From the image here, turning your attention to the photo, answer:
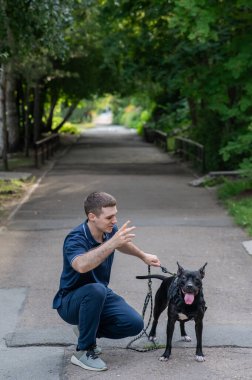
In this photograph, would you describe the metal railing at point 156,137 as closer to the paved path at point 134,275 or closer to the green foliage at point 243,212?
the paved path at point 134,275

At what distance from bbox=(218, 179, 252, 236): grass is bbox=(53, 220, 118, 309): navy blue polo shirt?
609 cm

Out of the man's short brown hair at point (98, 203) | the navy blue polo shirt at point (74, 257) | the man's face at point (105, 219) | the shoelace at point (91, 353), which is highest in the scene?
the man's short brown hair at point (98, 203)

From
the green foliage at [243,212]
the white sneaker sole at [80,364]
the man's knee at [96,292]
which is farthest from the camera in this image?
the green foliage at [243,212]

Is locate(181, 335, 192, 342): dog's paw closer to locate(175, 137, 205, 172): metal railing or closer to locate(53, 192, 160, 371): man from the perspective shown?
locate(53, 192, 160, 371): man

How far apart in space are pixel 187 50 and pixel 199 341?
15473 millimetres

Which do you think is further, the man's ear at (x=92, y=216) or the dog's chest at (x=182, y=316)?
the dog's chest at (x=182, y=316)

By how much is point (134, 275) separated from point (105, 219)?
11.9 feet

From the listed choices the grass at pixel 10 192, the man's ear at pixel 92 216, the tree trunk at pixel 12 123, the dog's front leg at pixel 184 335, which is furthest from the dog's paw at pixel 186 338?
the tree trunk at pixel 12 123

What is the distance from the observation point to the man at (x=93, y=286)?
197 inches

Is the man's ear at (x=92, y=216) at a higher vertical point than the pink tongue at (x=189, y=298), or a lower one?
higher

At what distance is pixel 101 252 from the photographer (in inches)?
190

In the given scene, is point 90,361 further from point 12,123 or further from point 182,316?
point 12,123

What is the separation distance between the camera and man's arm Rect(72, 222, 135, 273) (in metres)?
4.81

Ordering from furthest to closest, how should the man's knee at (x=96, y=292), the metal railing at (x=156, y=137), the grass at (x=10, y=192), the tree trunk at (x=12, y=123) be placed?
the metal railing at (x=156, y=137), the tree trunk at (x=12, y=123), the grass at (x=10, y=192), the man's knee at (x=96, y=292)
